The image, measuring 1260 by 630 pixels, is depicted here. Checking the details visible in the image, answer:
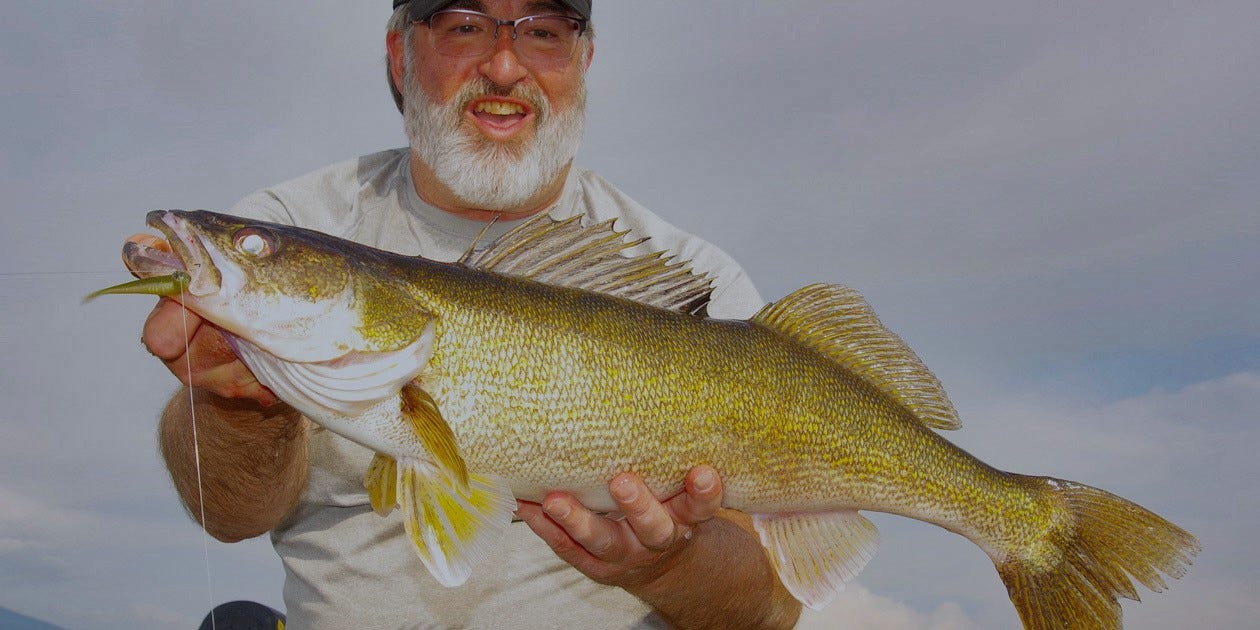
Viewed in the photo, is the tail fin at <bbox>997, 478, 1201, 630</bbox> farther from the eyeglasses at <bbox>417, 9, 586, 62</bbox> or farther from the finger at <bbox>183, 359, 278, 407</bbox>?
the eyeglasses at <bbox>417, 9, 586, 62</bbox>

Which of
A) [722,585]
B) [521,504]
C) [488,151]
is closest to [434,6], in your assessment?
[488,151]

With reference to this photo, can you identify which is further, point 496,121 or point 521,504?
point 496,121

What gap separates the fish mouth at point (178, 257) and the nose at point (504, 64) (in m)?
2.06

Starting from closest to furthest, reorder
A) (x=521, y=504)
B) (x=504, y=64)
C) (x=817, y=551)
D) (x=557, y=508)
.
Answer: (x=557, y=508), (x=521, y=504), (x=817, y=551), (x=504, y=64)

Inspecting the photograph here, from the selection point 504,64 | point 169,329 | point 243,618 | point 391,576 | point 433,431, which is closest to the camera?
point 433,431

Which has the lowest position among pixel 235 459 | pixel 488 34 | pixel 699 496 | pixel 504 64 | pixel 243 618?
pixel 243 618

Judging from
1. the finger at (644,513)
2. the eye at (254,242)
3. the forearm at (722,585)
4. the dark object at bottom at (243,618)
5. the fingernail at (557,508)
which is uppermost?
the eye at (254,242)

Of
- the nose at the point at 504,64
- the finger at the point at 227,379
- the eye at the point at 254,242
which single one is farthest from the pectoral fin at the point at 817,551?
the nose at the point at 504,64

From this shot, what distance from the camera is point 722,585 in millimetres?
3850

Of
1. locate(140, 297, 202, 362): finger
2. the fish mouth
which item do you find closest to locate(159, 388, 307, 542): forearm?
locate(140, 297, 202, 362): finger

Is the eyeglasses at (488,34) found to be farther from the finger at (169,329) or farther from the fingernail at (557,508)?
the fingernail at (557,508)

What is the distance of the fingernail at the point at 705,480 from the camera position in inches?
120

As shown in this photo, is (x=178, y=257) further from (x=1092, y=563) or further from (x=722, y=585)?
(x=1092, y=563)

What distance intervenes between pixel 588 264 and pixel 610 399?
1.50 ft
